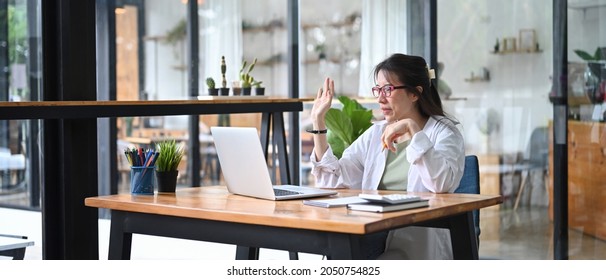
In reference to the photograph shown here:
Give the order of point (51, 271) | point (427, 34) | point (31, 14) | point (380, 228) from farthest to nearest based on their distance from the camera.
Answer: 1. point (427, 34)
2. point (31, 14)
3. point (51, 271)
4. point (380, 228)

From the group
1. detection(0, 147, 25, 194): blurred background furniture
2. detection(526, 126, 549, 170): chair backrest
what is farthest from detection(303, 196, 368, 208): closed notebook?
detection(526, 126, 549, 170): chair backrest

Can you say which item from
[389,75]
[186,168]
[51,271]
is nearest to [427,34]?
[186,168]

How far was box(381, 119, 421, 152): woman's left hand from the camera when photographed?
348cm

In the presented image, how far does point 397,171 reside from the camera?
3795 mm

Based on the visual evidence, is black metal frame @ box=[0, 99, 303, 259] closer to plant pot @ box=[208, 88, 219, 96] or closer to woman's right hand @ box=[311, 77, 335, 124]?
plant pot @ box=[208, 88, 219, 96]

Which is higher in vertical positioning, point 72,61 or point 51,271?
point 72,61

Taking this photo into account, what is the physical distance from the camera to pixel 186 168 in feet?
22.0

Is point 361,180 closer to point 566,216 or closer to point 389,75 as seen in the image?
point 389,75

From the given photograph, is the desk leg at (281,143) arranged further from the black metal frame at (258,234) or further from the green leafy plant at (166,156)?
the black metal frame at (258,234)

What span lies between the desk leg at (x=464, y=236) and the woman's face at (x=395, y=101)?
2.38ft

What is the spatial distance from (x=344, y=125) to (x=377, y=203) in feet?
Result: 8.18

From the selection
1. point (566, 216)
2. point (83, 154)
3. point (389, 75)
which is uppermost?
point (389, 75)

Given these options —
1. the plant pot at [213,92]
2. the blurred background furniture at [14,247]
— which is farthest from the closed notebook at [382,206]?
the plant pot at [213,92]

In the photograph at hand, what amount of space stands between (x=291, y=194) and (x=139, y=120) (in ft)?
12.4
